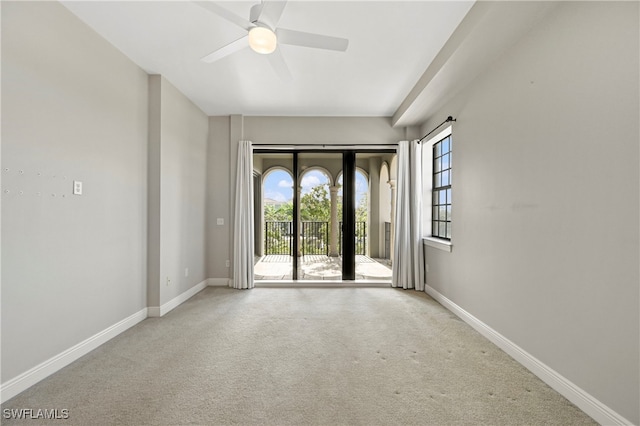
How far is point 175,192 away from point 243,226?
43.9 inches

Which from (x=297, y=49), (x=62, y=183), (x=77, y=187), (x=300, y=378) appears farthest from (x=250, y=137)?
(x=300, y=378)

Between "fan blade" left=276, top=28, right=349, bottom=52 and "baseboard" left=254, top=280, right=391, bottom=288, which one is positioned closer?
"fan blade" left=276, top=28, right=349, bottom=52

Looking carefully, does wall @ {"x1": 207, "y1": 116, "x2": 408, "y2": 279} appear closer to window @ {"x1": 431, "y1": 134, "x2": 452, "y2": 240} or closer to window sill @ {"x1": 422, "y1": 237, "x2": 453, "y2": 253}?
window @ {"x1": 431, "y1": 134, "x2": 452, "y2": 240}

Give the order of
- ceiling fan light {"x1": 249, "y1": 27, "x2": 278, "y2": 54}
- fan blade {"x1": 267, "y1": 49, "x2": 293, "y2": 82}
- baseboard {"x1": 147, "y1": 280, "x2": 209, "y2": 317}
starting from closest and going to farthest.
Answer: ceiling fan light {"x1": 249, "y1": 27, "x2": 278, "y2": 54}, fan blade {"x1": 267, "y1": 49, "x2": 293, "y2": 82}, baseboard {"x1": 147, "y1": 280, "x2": 209, "y2": 317}

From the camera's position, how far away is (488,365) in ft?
6.95

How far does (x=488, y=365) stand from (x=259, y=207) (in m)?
3.96

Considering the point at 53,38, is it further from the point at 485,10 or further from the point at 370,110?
the point at 370,110

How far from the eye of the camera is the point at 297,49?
8.55 feet

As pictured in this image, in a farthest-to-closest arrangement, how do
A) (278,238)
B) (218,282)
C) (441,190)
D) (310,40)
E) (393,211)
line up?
(278,238)
(393,211)
(218,282)
(441,190)
(310,40)

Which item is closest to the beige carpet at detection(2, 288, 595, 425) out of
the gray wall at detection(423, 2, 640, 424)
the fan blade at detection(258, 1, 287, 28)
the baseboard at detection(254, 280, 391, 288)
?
the gray wall at detection(423, 2, 640, 424)

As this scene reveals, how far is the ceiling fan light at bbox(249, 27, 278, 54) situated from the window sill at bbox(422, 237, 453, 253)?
2.86 m

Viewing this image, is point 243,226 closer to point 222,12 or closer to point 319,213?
point 319,213

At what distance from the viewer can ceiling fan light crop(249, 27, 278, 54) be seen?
189 cm

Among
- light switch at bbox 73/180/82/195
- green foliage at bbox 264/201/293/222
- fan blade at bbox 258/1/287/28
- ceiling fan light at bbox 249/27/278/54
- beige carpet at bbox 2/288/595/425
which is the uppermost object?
fan blade at bbox 258/1/287/28
